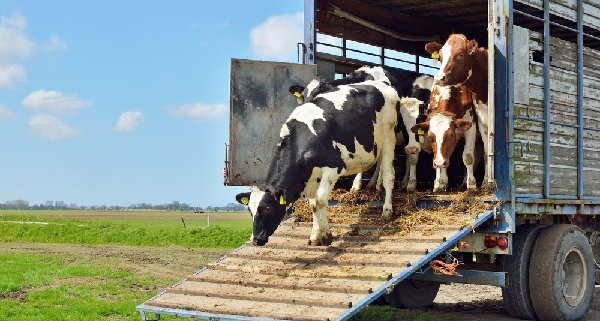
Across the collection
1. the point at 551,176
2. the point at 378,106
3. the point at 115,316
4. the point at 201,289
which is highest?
the point at 378,106

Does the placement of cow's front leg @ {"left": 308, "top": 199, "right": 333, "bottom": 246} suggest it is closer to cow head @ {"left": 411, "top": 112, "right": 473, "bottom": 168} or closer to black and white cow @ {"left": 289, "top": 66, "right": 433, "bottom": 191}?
black and white cow @ {"left": 289, "top": 66, "right": 433, "bottom": 191}

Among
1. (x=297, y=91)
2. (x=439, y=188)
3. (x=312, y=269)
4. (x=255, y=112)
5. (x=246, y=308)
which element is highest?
Result: (x=297, y=91)

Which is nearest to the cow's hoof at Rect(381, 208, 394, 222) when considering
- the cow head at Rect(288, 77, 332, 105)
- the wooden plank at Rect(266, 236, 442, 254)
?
the wooden plank at Rect(266, 236, 442, 254)

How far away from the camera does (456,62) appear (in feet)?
29.1

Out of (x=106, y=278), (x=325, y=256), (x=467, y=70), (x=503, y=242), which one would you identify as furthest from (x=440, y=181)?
(x=106, y=278)

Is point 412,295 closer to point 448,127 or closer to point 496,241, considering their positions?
point 496,241

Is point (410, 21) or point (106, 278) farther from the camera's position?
point (106, 278)

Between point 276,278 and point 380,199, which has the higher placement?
point 380,199

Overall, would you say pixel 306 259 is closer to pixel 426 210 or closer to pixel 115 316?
pixel 426 210

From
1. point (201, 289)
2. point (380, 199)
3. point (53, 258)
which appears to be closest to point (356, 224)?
point (380, 199)

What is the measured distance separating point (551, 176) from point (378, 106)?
2.33 m

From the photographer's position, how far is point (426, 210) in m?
8.55

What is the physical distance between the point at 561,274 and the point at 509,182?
62.5 inches

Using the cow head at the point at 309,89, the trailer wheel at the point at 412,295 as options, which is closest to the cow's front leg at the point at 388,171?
the cow head at the point at 309,89
